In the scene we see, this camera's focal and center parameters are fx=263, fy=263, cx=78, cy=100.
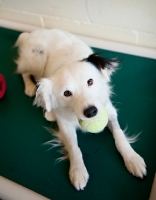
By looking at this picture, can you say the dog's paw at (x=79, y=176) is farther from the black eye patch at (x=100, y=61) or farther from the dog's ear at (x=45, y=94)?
A: the black eye patch at (x=100, y=61)

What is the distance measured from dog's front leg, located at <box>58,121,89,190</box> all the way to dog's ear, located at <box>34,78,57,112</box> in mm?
225

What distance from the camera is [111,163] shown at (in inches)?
55.8

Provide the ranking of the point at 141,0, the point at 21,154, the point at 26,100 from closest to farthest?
the point at 21,154, the point at 141,0, the point at 26,100

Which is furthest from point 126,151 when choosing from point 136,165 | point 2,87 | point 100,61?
point 2,87

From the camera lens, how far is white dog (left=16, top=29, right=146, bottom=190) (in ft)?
3.97

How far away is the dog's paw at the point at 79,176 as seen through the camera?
1.32 meters

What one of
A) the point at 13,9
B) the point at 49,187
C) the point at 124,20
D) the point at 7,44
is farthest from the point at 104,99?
the point at 13,9

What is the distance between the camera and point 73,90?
3.97 ft

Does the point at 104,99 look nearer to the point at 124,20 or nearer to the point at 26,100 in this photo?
the point at 26,100

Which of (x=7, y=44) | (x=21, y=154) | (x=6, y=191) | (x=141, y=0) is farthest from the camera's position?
(x=7, y=44)

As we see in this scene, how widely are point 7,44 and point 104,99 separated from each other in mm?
1237

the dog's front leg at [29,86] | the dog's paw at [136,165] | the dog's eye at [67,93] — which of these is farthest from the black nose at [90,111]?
the dog's front leg at [29,86]

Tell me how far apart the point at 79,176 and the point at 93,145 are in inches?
9.3

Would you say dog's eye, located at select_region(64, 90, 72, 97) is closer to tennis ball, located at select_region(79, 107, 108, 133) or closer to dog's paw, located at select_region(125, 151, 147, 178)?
tennis ball, located at select_region(79, 107, 108, 133)
